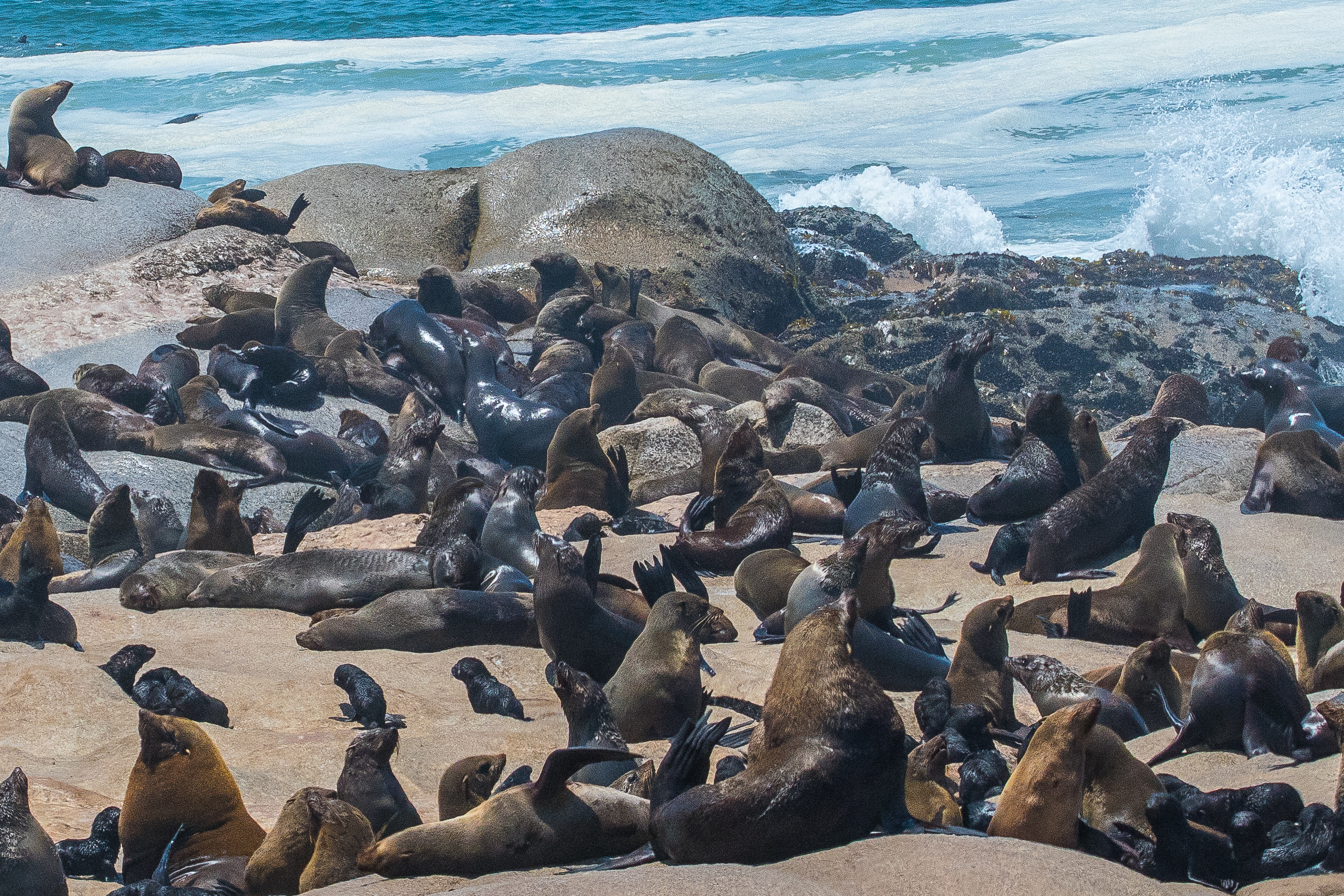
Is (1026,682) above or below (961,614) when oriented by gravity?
above

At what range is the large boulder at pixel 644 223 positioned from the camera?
15852 mm

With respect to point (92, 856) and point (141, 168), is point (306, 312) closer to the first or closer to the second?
point (141, 168)

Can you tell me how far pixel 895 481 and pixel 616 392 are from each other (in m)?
4.21

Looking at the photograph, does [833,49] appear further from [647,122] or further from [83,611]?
[83,611]

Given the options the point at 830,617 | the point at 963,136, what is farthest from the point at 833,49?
the point at 830,617

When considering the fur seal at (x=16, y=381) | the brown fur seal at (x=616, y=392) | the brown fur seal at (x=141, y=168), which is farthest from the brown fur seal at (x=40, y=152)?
the brown fur seal at (x=616, y=392)

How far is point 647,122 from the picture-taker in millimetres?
36500

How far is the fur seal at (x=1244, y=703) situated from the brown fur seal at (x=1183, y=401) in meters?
6.88

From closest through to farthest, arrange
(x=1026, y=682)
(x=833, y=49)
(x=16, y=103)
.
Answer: (x=1026, y=682) → (x=16, y=103) → (x=833, y=49)

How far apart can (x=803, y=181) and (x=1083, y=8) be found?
72.5 ft

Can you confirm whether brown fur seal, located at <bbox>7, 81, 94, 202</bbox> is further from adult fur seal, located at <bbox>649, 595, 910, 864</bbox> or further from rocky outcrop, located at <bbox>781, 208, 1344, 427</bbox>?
adult fur seal, located at <bbox>649, 595, 910, 864</bbox>

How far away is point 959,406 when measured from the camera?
370 inches

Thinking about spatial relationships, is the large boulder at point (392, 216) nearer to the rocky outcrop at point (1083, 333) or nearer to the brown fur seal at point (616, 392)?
the rocky outcrop at point (1083, 333)

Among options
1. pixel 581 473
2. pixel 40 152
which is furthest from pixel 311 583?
pixel 40 152
